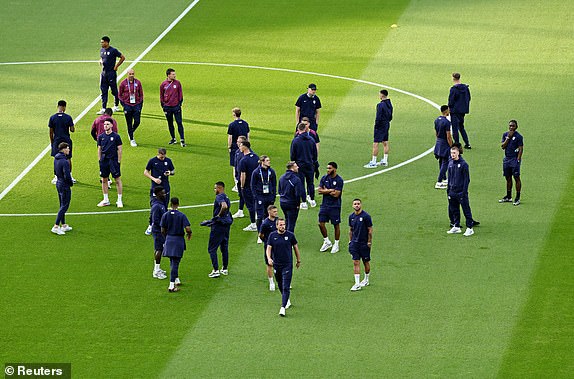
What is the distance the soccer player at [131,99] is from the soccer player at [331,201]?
951cm

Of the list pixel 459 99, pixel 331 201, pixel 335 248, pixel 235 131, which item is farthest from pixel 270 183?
pixel 459 99

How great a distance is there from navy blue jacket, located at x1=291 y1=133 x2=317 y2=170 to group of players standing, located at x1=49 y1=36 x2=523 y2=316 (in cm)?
2

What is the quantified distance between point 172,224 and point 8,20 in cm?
2604

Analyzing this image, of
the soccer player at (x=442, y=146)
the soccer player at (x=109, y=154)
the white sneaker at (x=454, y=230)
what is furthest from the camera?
the soccer player at (x=442, y=146)

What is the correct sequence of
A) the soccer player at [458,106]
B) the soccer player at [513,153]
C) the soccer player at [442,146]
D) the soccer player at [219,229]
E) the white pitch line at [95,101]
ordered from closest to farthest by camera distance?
the soccer player at [219,229] → the soccer player at [513,153] → the soccer player at [442,146] → the white pitch line at [95,101] → the soccer player at [458,106]

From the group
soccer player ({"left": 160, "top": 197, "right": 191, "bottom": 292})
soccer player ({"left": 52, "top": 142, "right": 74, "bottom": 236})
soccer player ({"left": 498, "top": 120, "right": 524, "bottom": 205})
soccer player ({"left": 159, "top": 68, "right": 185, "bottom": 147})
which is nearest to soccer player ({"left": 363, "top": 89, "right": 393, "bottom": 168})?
soccer player ({"left": 498, "top": 120, "right": 524, "bottom": 205})

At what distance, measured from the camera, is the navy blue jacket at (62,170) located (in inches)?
1147

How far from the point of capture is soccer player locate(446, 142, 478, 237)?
28.8m

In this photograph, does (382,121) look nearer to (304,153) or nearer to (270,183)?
(304,153)

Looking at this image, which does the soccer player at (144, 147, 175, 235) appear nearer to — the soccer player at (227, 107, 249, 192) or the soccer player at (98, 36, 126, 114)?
the soccer player at (227, 107, 249, 192)

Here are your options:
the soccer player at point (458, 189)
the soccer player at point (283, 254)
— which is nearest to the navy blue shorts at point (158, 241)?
the soccer player at point (283, 254)

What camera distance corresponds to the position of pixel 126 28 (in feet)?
159

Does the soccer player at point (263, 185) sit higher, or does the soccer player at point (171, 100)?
the soccer player at point (171, 100)

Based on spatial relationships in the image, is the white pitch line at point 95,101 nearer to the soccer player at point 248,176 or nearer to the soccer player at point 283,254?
the soccer player at point 248,176
